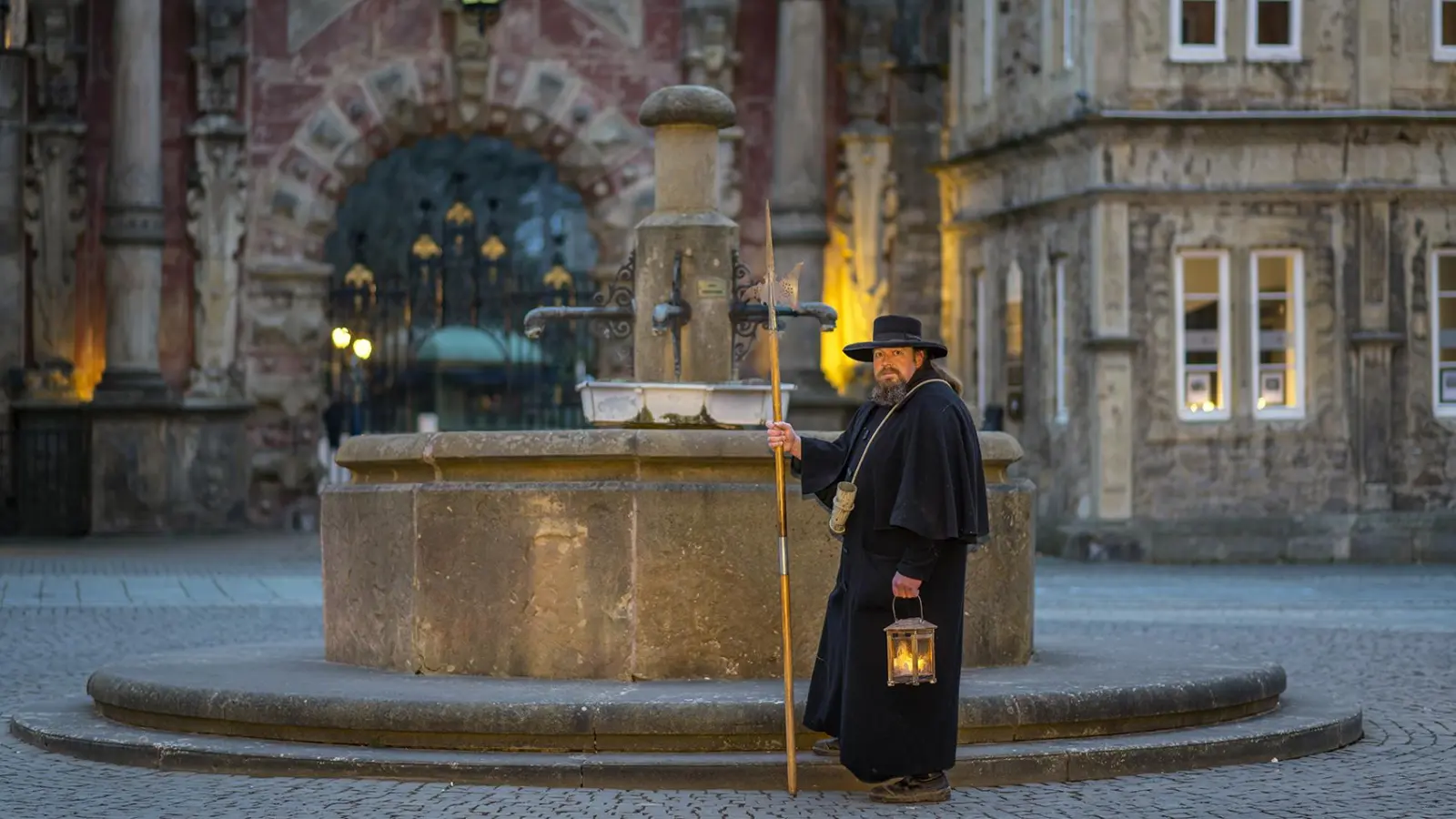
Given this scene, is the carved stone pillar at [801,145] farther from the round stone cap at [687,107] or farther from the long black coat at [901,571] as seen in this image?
the long black coat at [901,571]

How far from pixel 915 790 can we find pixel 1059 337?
18991 mm

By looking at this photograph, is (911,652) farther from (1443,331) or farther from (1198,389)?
(1443,331)

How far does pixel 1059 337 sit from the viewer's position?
28.9 m

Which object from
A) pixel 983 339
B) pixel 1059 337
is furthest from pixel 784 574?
pixel 983 339

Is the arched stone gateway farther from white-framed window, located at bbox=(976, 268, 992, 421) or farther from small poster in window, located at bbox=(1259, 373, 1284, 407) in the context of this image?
small poster in window, located at bbox=(1259, 373, 1284, 407)

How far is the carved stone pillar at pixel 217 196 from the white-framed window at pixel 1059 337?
9558mm

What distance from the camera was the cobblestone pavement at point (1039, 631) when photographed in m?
10.2

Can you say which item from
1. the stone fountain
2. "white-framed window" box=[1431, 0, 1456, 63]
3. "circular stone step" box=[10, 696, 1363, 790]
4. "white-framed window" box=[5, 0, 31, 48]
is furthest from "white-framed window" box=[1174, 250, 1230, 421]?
"circular stone step" box=[10, 696, 1363, 790]

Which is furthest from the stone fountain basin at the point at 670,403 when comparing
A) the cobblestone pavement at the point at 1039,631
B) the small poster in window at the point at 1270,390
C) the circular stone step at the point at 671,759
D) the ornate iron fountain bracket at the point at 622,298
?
the small poster in window at the point at 1270,390

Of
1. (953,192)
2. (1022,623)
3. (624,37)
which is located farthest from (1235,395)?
(1022,623)

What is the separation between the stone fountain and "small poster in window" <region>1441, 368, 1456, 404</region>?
15.6m

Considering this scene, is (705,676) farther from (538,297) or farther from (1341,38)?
(538,297)

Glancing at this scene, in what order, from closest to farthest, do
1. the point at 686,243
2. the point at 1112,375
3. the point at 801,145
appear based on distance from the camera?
the point at 686,243 < the point at 1112,375 < the point at 801,145

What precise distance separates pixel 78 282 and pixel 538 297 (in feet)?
17.8
